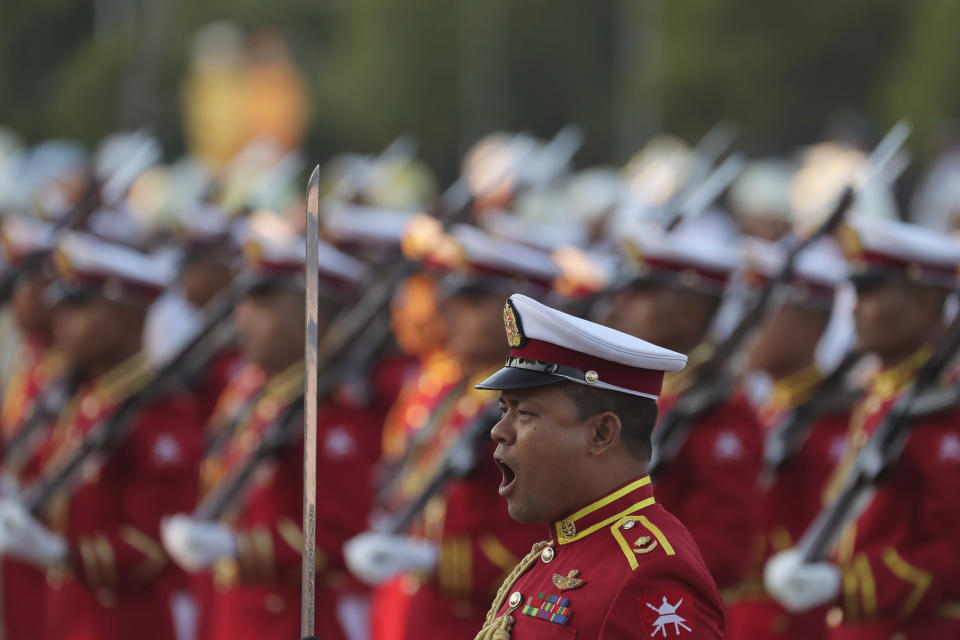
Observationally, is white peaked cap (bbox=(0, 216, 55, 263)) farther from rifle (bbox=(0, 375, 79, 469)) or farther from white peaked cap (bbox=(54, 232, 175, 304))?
white peaked cap (bbox=(54, 232, 175, 304))

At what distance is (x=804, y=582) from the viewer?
558cm

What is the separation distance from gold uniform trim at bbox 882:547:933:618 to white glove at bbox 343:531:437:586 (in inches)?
65.9

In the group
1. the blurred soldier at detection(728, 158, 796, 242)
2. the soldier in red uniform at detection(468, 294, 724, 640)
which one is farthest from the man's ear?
the blurred soldier at detection(728, 158, 796, 242)

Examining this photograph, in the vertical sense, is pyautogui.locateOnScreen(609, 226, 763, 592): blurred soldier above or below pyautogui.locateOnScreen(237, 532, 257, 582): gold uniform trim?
above

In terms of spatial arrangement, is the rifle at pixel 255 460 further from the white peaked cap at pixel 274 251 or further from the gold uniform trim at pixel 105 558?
the white peaked cap at pixel 274 251

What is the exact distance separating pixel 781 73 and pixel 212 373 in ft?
68.6

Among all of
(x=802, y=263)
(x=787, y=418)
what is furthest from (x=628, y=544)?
(x=802, y=263)

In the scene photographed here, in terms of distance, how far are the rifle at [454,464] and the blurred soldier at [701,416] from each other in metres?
0.65

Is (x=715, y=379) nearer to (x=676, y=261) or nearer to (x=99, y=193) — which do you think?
(x=676, y=261)

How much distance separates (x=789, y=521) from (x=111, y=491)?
9.06 ft

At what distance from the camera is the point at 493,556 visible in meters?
6.24

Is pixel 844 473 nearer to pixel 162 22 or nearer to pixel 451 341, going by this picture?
pixel 451 341

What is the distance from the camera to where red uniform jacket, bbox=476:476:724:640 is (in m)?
3.73

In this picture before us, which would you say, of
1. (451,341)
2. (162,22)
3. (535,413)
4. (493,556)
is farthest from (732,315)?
(162,22)
